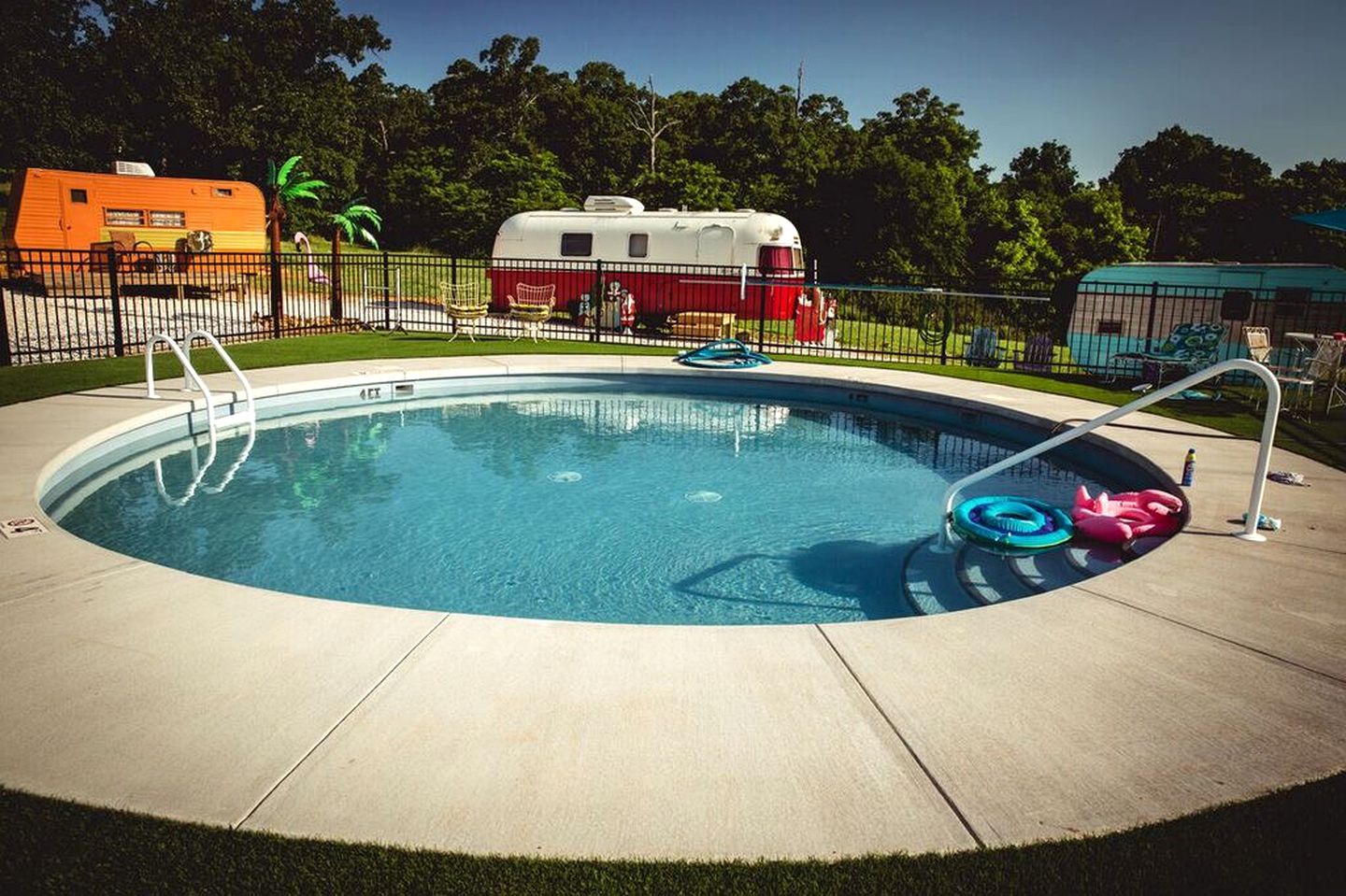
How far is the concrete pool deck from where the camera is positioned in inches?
102

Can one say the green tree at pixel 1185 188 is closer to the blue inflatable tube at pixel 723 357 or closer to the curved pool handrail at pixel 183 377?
the blue inflatable tube at pixel 723 357

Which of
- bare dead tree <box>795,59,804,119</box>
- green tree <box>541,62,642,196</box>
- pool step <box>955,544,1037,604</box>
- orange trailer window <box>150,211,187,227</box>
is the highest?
bare dead tree <box>795,59,804,119</box>

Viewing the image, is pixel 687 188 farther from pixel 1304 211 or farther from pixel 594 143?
pixel 1304 211

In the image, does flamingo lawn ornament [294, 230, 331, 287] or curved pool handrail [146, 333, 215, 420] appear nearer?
curved pool handrail [146, 333, 215, 420]

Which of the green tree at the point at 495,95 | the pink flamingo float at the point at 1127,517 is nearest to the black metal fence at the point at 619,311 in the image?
the pink flamingo float at the point at 1127,517

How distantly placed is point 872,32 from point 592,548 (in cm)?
2836

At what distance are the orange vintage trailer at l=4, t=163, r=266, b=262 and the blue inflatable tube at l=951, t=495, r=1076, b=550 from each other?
19.7 m

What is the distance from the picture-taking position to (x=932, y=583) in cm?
569

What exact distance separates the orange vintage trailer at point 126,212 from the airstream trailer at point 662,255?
27.6ft

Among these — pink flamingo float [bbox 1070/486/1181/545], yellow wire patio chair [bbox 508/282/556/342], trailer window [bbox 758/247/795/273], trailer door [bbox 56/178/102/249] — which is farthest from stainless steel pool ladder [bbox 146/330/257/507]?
trailer door [bbox 56/178/102/249]

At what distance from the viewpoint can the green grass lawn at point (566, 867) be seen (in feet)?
7.44

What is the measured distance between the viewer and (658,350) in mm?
15594

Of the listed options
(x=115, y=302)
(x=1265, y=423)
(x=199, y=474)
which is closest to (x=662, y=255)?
(x=115, y=302)

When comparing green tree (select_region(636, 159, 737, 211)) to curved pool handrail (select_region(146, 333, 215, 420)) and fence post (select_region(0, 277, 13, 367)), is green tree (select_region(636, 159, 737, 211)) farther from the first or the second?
curved pool handrail (select_region(146, 333, 215, 420))
